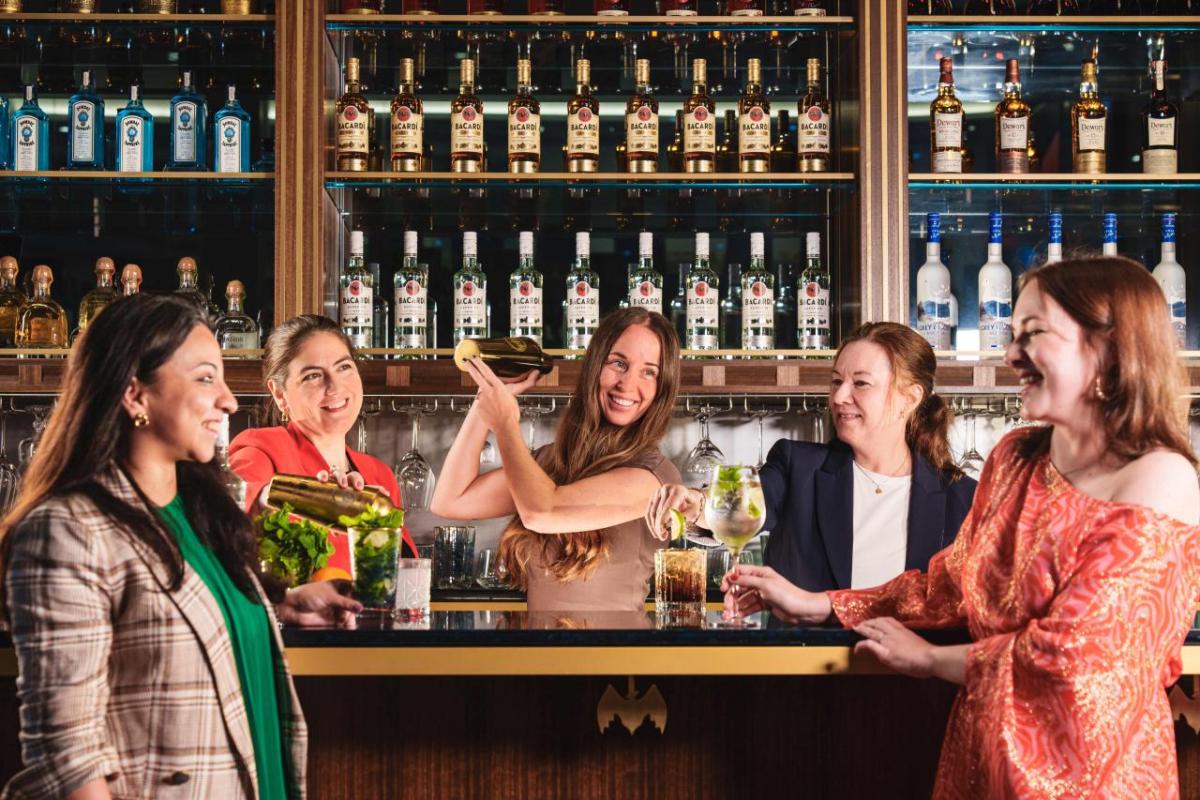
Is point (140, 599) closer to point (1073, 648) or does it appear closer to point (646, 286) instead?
point (1073, 648)

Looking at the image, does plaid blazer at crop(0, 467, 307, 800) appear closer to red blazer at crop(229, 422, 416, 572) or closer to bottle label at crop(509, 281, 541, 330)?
red blazer at crop(229, 422, 416, 572)

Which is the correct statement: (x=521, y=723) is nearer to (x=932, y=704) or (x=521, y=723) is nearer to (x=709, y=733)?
(x=709, y=733)

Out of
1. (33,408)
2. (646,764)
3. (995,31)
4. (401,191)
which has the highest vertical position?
(995,31)

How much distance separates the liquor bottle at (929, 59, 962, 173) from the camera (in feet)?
11.7

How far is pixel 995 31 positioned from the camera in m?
3.63

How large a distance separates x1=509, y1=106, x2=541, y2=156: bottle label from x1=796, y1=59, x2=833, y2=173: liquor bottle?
737 mm

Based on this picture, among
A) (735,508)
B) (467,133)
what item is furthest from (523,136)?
(735,508)

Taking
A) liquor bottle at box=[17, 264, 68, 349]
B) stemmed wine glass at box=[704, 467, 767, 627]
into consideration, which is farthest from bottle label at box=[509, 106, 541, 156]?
stemmed wine glass at box=[704, 467, 767, 627]

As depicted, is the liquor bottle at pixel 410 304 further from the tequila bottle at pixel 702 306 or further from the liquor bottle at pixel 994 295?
the liquor bottle at pixel 994 295

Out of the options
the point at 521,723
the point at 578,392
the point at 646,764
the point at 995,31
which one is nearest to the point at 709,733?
the point at 646,764

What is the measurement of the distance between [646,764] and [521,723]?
19cm

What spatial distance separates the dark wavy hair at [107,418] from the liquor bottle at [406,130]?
7.39ft

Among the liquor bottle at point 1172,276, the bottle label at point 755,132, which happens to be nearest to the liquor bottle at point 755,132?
the bottle label at point 755,132

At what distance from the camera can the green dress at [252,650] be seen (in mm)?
1371
